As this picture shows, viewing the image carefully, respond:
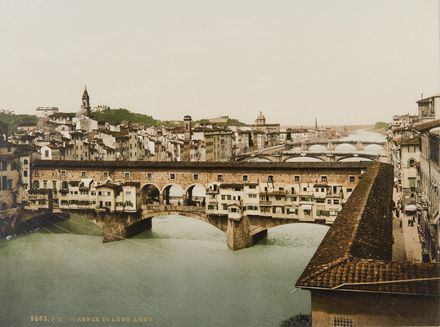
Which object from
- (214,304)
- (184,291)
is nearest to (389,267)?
(214,304)

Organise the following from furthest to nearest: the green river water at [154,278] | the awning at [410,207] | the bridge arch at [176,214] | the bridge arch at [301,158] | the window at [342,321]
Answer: the bridge arch at [301,158] → the bridge arch at [176,214] → the awning at [410,207] → the green river water at [154,278] → the window at [342,321]

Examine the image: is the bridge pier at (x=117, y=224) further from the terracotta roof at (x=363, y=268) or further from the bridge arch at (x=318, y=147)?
the bridge arch at (x=318, y=147)

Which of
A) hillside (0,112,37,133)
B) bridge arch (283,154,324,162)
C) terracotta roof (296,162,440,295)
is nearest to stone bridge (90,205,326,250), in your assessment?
terracotta roof (296,162,440,295)

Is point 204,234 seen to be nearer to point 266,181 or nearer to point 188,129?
point 266,181

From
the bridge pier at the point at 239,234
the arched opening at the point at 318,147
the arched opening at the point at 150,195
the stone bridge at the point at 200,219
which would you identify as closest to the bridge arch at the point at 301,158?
the arched opening at the point at 318,147

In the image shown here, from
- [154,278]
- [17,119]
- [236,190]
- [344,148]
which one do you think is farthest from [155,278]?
[344,148]

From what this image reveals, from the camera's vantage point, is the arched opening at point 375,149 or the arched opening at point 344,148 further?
the arched opening at point 344,148
